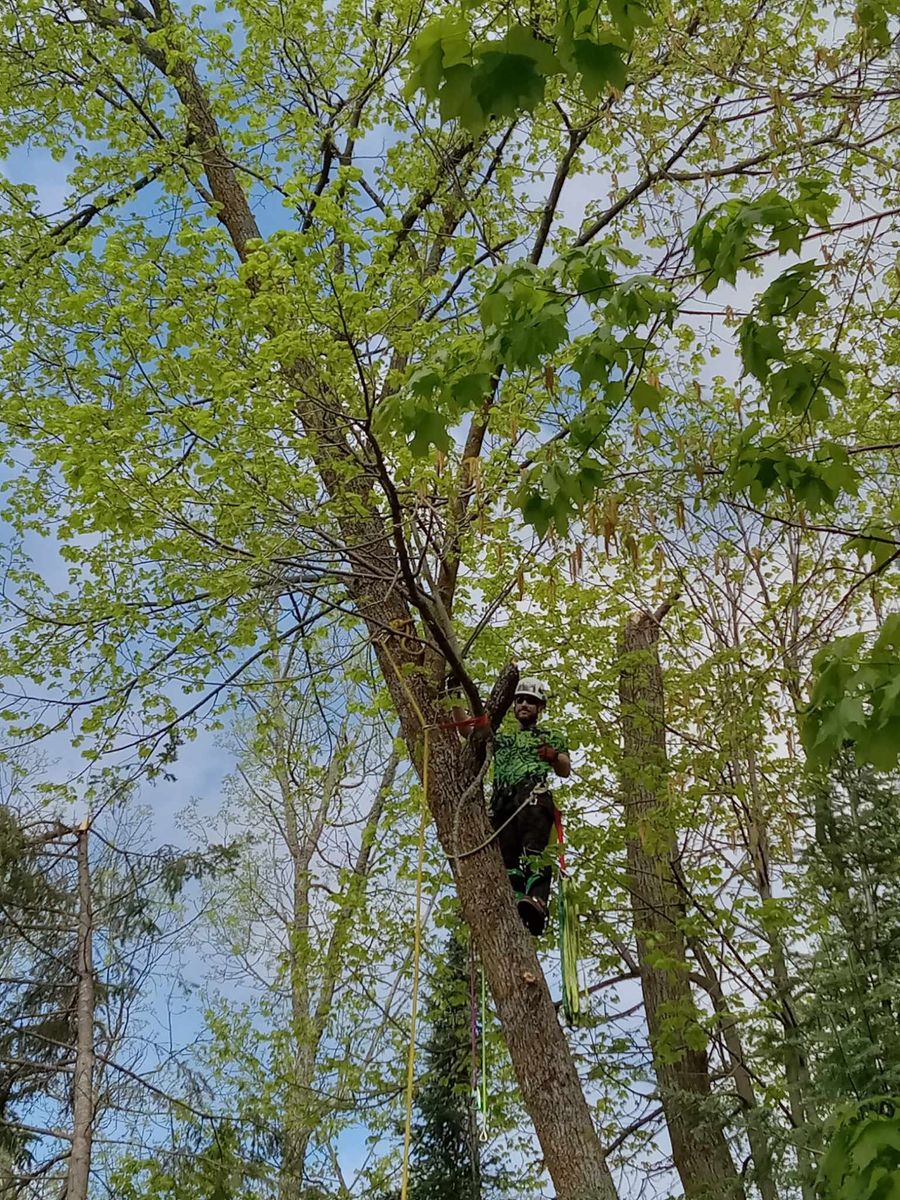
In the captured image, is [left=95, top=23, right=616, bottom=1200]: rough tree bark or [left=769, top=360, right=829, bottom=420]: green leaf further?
[left=95, top=23, right=616, bottom=1200]: rough tree bark

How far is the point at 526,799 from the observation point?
5.17 metres

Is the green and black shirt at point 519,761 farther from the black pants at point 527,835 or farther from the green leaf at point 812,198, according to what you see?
the green leaf at point 812,198

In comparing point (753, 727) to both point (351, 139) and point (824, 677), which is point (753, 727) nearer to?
point (824, 677)

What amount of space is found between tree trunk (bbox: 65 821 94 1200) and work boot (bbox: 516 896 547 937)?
2.32 meters

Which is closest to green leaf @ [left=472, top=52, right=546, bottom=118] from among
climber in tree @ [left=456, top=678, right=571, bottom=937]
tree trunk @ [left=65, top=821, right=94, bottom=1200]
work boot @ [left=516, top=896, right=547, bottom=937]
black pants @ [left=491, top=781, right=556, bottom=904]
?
climber in tree @ [left=456, top=678, right=571, bottom=937]

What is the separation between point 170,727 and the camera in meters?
5.57

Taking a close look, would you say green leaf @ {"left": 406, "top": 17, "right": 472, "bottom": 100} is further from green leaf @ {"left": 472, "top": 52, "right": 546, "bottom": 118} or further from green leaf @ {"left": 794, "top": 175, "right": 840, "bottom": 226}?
green leaf @ {"left": 794, "top": 175, "right": 840, "bottom": 226}

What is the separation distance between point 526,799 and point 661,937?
4.00 feet

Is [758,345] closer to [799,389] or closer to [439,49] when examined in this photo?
[799,389]

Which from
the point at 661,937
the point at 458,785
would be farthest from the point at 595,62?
the point at 661,937

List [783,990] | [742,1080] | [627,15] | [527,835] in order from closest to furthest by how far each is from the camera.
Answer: [627,15]
[783,990]
[527,835]
[742,1080]

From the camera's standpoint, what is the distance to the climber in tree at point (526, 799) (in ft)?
17.0

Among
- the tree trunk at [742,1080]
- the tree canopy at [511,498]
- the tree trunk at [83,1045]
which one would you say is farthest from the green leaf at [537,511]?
the tree trunk at [83,1045]

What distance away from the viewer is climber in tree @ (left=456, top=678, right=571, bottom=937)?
519 cm
